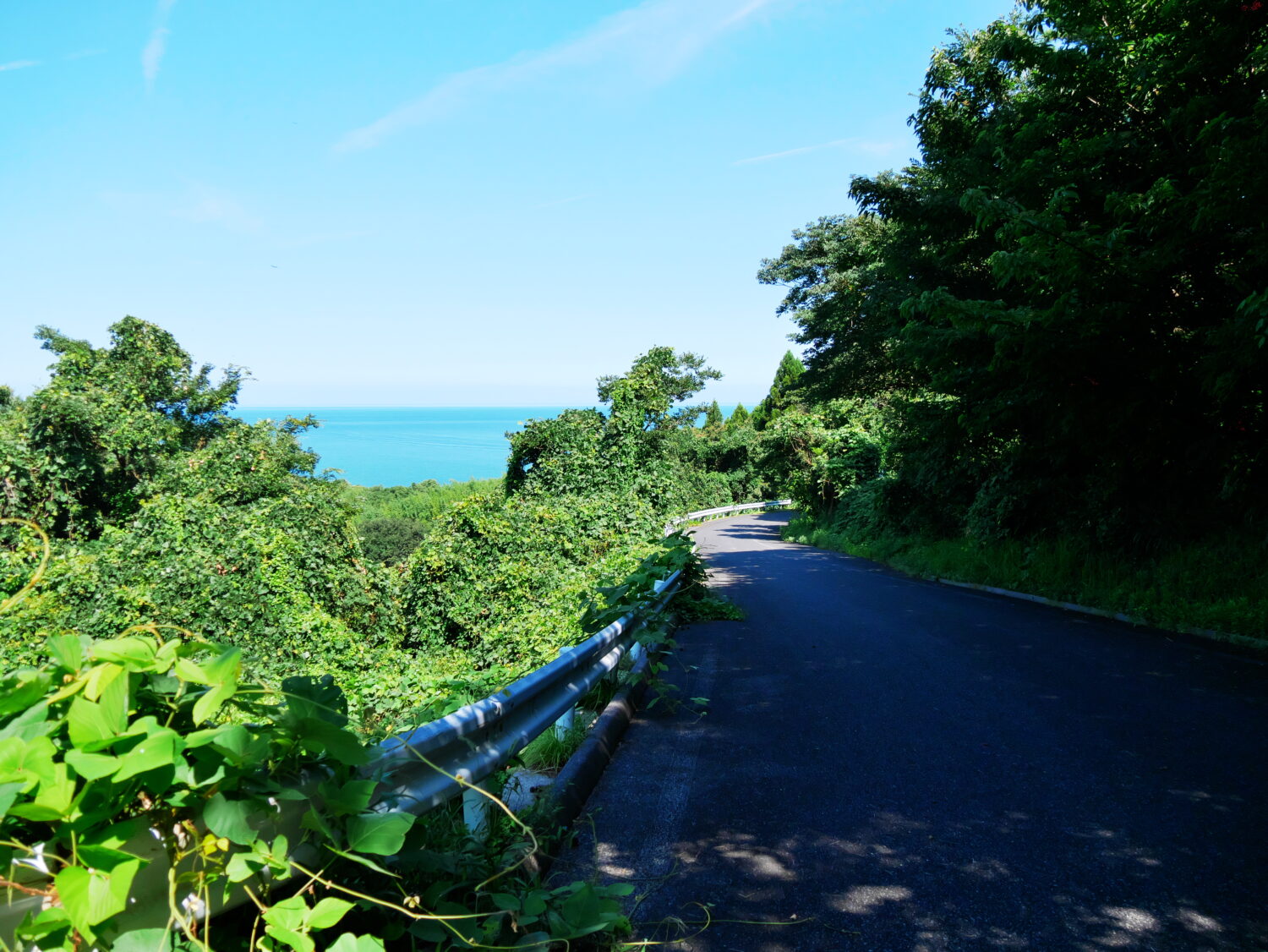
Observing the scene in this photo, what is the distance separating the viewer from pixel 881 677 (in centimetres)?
665

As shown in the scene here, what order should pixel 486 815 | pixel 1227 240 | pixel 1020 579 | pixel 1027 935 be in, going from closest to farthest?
pixel 1027 935
pixel 486 815
pixel 1227 240
pixel 1020 579

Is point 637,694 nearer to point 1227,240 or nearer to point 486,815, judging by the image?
point 486,815

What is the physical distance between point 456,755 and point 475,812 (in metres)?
0.35

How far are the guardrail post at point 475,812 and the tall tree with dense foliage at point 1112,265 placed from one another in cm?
687

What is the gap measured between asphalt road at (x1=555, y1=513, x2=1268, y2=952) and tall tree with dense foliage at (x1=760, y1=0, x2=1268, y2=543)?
11.6ft

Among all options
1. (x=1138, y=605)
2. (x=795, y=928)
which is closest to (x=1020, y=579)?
(x=1138, y=605)

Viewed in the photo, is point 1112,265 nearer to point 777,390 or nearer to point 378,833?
point 378,833

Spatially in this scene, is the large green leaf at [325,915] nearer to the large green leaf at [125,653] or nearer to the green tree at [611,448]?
the large green leaf at [125,653]

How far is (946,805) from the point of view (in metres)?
3.92

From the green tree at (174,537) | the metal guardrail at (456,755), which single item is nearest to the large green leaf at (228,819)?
the metal guardrail at (456,755)

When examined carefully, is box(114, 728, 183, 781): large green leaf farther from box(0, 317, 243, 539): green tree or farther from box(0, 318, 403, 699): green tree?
box(0, 317, 243, 539): green tree

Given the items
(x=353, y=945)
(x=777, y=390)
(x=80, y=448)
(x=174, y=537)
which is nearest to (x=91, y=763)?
(x=353, y=945)

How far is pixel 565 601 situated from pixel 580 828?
646 cm

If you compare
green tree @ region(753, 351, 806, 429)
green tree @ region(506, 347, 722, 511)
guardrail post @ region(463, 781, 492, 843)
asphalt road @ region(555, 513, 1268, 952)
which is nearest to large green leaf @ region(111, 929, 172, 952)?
guardrail post @ region(463, 781, 492, 843)
